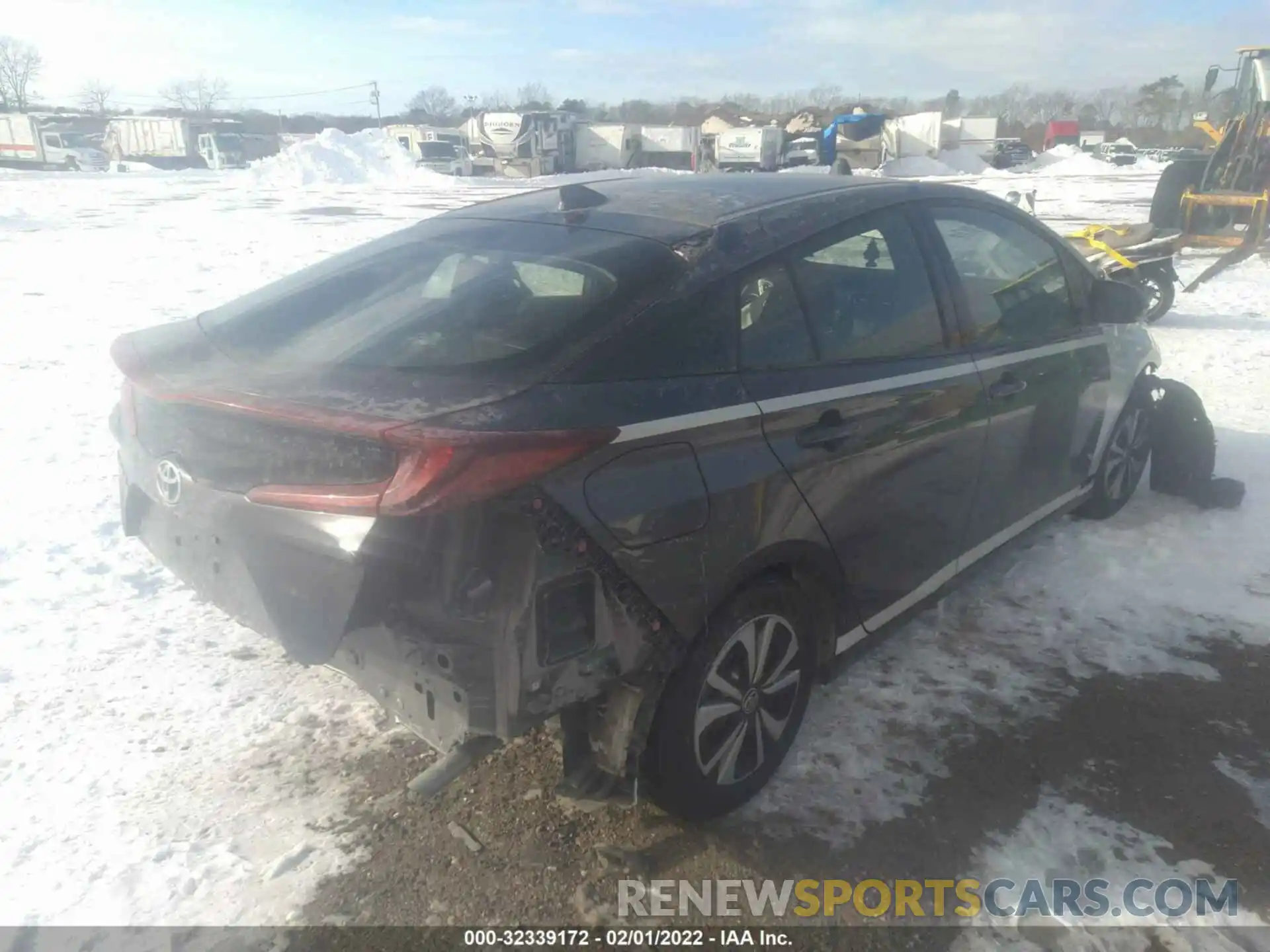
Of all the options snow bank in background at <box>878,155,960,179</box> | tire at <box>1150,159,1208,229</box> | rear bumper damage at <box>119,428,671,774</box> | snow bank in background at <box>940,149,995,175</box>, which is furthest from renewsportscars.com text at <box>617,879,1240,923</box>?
snow bank in background at <box>940,149,995,175</box>

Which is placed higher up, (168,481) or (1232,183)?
(1232,183)

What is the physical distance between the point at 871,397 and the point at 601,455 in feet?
3.62

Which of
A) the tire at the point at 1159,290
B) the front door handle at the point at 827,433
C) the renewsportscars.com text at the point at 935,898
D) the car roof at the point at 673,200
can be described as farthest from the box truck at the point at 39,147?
the renewsportscars.com text at the point at 935,898

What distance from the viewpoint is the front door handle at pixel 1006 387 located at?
3.44 metres

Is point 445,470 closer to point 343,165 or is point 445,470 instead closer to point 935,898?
point 935,898

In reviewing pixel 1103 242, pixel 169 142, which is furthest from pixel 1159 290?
pixel 169 142

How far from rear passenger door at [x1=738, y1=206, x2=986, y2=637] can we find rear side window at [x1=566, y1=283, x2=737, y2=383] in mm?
72

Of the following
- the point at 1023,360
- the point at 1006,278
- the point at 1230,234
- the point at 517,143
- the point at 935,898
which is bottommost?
the point at 935,898

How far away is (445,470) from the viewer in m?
2.02

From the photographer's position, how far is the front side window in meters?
3.49

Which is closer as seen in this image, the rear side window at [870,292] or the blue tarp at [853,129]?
the rear side window at [870,292]

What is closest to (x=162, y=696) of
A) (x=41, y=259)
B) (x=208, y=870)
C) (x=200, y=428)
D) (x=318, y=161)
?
(x=208, y=870)

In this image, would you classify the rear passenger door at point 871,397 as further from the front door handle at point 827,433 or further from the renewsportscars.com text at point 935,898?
the renewsportscars.com text at point 935,898

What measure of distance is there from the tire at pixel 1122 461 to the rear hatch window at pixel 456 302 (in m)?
3.08
